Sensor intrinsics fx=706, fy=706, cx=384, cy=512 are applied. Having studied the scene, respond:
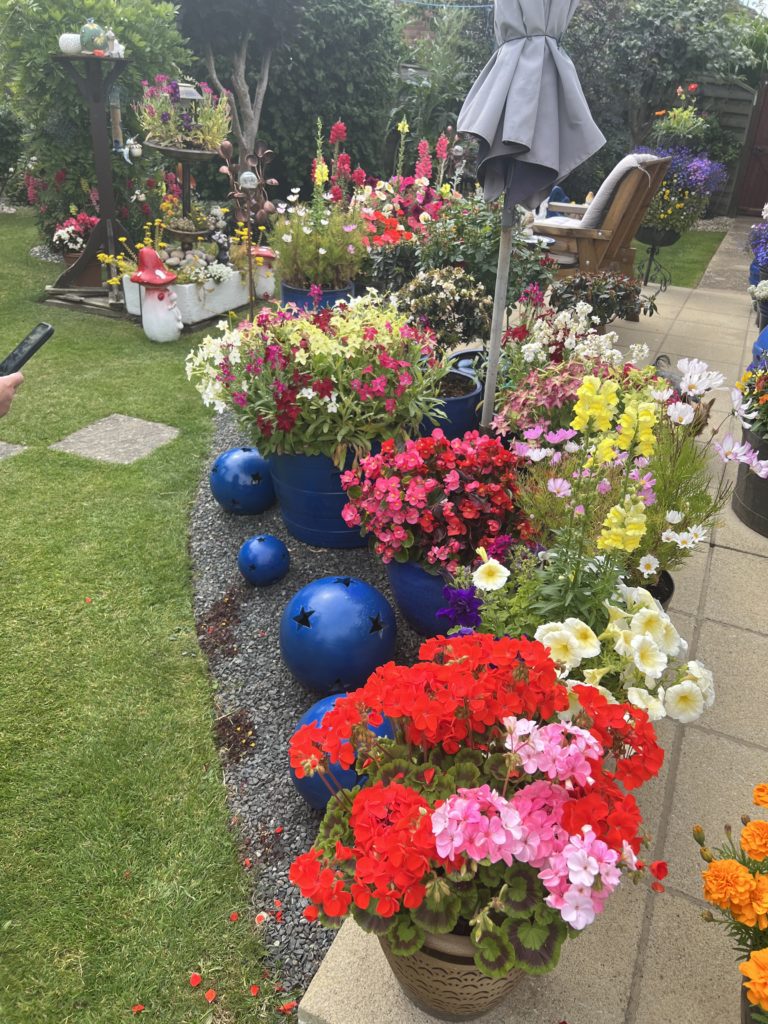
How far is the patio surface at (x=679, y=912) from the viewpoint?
1562mm

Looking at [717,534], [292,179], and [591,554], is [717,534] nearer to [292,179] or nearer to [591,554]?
[591,554]

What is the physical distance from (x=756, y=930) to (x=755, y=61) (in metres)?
14.1

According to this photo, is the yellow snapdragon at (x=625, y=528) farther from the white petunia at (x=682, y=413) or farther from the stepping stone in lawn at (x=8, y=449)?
the stepping stone in lawn at (x=8, y=449)

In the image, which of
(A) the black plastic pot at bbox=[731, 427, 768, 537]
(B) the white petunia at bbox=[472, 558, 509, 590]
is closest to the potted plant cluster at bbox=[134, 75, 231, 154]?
(A) the black plastic pot at bbox=[731, 427, 768, 537]

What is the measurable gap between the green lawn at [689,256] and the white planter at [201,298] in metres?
4.52

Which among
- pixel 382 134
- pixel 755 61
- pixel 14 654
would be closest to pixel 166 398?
pixel 14 654

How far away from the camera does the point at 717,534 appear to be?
3410mm

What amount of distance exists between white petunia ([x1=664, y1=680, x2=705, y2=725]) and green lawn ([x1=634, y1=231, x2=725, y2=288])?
7.30m

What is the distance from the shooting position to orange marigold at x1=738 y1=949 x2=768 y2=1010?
3.52 ft

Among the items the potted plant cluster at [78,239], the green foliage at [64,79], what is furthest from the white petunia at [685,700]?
the green foliage at [64,79]

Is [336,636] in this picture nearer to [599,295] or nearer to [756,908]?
[756,908]

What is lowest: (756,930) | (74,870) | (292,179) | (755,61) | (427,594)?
(74,870)

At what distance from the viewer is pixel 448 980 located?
4.41ft

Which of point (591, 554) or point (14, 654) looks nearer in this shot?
point (591, 554)
